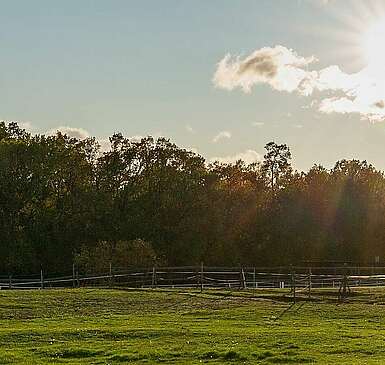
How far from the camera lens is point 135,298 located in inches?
1665

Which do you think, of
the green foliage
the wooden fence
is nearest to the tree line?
the green foliage

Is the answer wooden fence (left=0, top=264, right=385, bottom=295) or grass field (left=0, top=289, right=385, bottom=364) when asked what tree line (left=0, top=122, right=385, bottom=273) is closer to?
wooden fence (left=0, top=264, right=385, bottom=295)

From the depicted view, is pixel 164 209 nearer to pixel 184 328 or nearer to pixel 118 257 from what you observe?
pixel 118 257

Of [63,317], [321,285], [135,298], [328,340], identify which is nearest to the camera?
[328,340]

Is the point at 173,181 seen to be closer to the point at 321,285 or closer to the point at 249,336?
the point at 321,285

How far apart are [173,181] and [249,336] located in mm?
59349

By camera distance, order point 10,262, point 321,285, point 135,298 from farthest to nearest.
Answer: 1. point 10,262
2. point 321,285
3. point 135,298

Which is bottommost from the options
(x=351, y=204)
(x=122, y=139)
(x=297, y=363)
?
(x=297, y=363)

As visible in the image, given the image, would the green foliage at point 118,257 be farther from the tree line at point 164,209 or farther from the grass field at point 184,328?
the grass field at point 184,328

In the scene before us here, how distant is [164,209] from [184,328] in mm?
54700

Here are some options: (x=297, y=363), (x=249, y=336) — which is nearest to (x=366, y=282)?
(x=249, y=336)

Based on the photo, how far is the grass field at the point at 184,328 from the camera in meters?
21.5

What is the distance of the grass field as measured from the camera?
21.5 metres

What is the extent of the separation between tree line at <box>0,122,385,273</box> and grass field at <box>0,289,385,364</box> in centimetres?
3199
